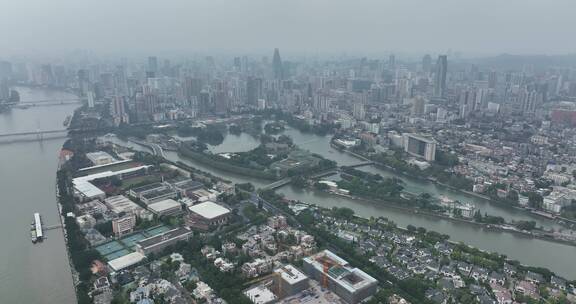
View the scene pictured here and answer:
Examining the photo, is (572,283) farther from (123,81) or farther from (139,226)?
(123,81)

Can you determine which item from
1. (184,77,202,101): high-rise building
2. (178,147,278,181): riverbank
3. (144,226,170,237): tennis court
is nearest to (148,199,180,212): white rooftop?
(144,226,170,237): tennis court

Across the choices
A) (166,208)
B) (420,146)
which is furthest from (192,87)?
(166,208)

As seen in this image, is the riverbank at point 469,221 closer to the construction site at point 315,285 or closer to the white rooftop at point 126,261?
the construction site at point 315,285

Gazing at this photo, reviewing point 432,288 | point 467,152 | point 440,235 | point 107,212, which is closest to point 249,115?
point 467,152

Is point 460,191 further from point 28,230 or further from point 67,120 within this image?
point 67,120

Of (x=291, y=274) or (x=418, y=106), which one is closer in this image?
(x=291, y=274)

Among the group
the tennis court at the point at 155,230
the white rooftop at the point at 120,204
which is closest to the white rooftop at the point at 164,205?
the white rooftop at the point at 120,204
